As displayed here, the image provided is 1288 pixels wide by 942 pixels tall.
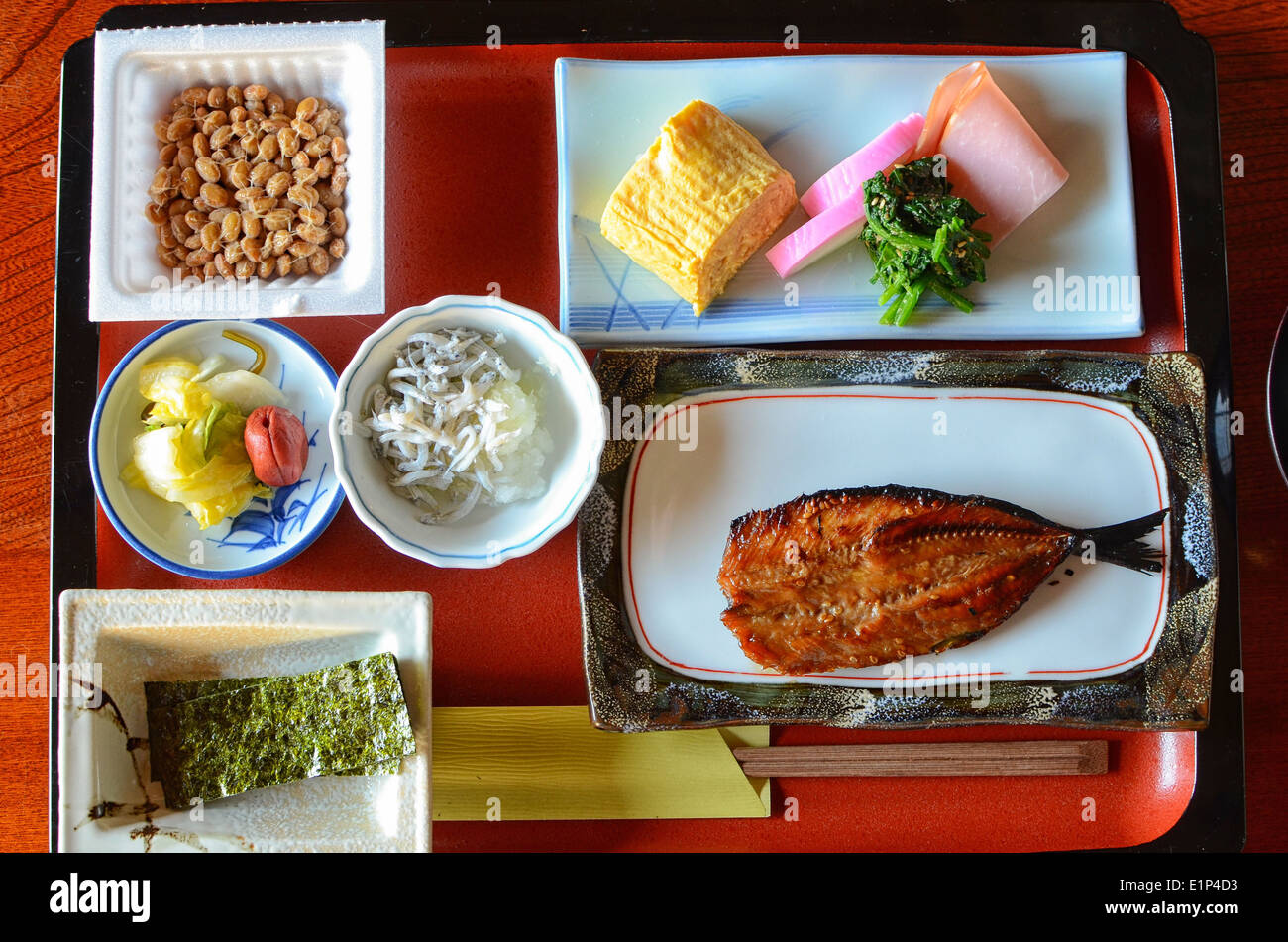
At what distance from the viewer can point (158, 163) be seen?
2039mm

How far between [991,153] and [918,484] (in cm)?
76

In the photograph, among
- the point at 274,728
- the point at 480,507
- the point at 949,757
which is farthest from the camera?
the point at 949,757

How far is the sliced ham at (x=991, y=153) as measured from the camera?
2029 mm

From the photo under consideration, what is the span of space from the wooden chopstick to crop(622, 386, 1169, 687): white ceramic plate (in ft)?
0.52

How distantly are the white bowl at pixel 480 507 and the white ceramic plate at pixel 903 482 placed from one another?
19 centimetres

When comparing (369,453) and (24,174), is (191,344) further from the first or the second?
(24,174)

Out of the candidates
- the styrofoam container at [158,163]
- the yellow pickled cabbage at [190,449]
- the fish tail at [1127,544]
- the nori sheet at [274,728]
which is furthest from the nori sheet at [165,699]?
the fish tail at [1127,544]

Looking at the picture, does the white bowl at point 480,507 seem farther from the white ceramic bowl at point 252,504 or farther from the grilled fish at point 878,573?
the grilled fish at point 878,573

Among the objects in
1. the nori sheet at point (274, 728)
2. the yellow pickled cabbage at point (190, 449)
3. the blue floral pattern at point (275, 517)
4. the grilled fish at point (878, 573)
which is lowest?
the nori sheet at point (274, 728)

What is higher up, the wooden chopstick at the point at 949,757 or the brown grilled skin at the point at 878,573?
the brown grilled skin at the point at 878,573

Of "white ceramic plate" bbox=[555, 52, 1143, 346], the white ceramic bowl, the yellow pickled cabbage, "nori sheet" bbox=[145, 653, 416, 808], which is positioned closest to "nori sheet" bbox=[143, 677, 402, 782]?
"nori sheet" bbox=[145, 653, 416, 808]

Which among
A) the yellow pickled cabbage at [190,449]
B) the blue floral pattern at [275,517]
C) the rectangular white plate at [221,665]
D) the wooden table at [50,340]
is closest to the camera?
the rectangular white plate at [221,665]

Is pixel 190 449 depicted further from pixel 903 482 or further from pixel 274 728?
pixel 903 482

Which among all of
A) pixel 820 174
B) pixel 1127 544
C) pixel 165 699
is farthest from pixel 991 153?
pixel 165 699
